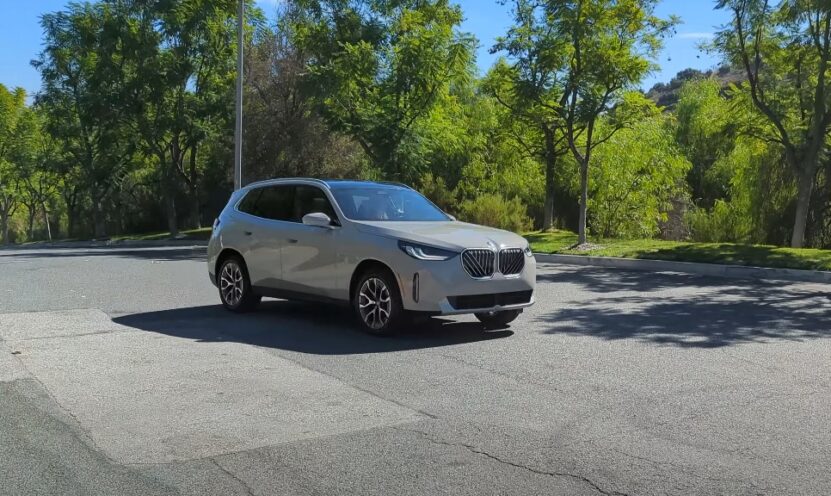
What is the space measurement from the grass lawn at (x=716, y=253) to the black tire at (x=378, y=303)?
419 inches

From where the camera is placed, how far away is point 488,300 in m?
8.60

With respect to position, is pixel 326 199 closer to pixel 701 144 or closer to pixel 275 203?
pixel 275 203

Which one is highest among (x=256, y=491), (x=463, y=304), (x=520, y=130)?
(x=520, y=130)

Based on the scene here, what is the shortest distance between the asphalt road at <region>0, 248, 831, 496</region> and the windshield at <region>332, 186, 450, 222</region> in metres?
1.37

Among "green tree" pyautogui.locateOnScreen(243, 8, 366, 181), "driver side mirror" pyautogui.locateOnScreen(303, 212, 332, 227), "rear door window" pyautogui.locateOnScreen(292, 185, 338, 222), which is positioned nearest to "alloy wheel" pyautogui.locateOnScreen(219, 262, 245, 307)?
"rear door window" pyautogui.locateOnScreen(292, 185, 338, 222)

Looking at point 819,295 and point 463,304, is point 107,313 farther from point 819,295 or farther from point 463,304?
point 819,295

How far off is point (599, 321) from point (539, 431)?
4869mm

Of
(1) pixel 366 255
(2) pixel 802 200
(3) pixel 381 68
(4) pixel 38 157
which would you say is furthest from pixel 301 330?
(4) pixel 38 157

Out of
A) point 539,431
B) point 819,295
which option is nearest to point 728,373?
point 539,431

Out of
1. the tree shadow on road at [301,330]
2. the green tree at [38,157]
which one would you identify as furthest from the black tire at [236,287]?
the green tree at [38,157]

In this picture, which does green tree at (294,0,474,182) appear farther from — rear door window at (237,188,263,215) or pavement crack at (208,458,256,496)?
pavement crack at (208,458,256,496)

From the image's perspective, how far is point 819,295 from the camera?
41.5 ft

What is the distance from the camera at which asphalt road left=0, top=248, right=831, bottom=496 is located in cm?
451

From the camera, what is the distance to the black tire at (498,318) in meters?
9.46
